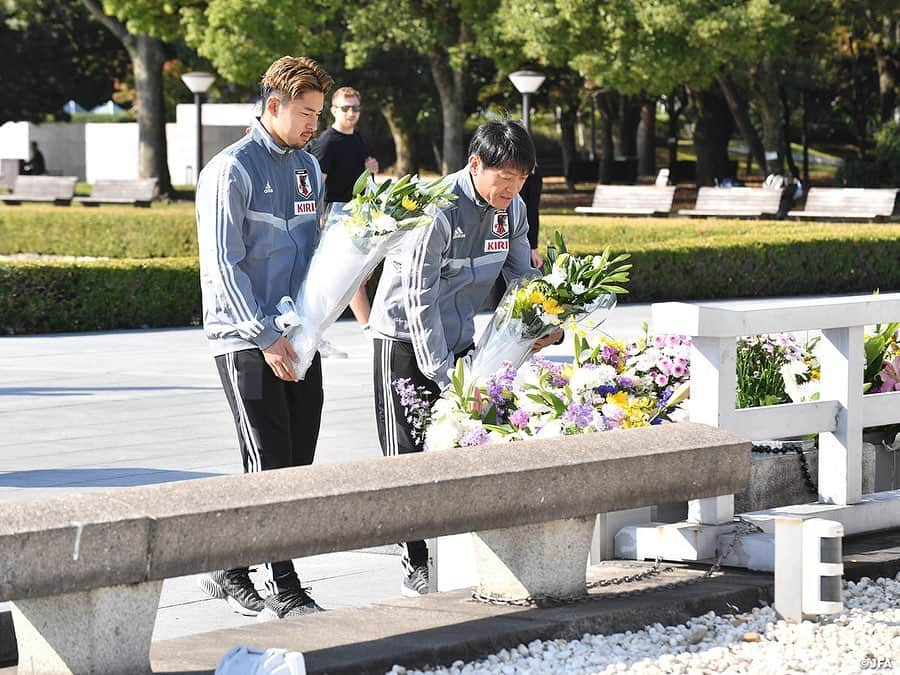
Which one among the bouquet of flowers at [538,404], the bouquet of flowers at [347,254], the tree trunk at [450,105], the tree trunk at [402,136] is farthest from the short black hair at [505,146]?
the tree trunk at [402,136]

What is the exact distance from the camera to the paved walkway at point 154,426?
568 centimetres

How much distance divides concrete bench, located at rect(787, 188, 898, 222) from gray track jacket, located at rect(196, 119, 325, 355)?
20.8 metres

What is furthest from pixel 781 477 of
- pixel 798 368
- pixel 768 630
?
pixel 768 630

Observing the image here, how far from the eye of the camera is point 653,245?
1736 cm

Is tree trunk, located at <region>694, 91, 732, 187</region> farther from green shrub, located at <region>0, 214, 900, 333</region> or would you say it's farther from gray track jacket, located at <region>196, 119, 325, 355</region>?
gray track jacket, located at <region>196, 119, 325, 355</region>

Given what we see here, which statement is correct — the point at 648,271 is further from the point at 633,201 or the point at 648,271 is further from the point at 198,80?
the point at 198,80

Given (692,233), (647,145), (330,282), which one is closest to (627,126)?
(647,145)

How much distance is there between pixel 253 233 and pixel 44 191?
2817 centimetres

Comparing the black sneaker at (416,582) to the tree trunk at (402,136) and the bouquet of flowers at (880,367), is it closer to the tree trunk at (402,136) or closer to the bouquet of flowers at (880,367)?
the bouquet of flowers at (880,367)

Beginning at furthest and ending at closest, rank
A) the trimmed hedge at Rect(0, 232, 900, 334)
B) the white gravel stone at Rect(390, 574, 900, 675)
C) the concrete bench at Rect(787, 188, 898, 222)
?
1. the concrete bench at Rect(787, 188, 898, 222)
2. the trimmed hedge at Rect(0, 232, 900, 334)
3. the white gravel stone at Rect(390, 574, 900, 675)

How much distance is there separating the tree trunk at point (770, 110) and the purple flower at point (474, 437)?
102 ft

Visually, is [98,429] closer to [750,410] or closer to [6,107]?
[750,410]

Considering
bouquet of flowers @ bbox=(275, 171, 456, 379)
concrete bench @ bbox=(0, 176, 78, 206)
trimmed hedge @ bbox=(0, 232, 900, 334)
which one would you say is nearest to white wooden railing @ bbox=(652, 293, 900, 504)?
bouquet of flowers @ bbox=(275, 171, 456, 379)

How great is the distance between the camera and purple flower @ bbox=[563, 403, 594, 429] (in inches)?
199
